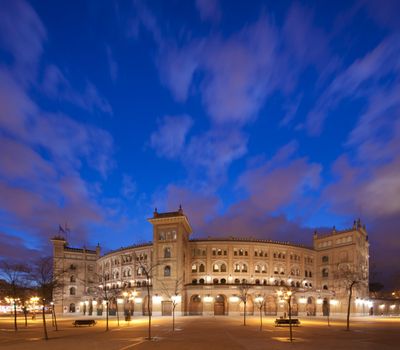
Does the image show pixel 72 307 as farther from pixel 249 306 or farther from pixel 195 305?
pixel 249 306

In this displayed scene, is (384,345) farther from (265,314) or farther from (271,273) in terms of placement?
(271,273)

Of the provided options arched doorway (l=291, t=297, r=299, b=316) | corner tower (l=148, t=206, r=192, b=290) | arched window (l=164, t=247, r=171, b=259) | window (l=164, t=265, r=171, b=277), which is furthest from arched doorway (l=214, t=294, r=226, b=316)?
arched doorway (l=291, t=297, r=299, b=316)

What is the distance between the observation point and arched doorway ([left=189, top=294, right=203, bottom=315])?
3514 inches

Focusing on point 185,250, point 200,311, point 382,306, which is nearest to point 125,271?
point 185,250

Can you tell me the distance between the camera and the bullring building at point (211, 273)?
289ft

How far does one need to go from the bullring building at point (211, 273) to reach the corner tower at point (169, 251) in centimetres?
22

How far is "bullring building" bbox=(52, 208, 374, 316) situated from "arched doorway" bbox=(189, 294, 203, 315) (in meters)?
0.21

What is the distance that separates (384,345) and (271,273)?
246 feet

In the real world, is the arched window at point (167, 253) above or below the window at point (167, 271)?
above

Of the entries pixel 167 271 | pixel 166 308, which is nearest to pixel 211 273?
pixel 167 271

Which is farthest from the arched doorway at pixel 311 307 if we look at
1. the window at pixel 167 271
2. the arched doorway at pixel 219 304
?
the window at pixel 167 271

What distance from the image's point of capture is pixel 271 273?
104 meters

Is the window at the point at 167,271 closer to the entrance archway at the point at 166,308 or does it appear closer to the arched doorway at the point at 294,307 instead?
the entrance archway at the point at 166,308

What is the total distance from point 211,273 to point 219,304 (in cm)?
1192
